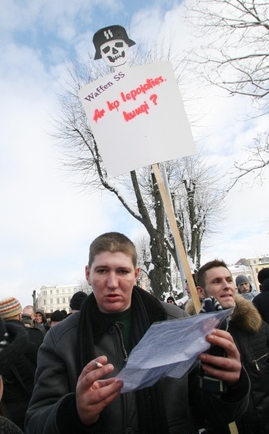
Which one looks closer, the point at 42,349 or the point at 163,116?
the point at 42,349

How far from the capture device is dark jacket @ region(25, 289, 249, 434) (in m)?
1.45

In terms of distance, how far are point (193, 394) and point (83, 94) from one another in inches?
95.0

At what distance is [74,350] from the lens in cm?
167

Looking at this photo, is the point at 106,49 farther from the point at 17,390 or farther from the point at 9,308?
the point at 17,390

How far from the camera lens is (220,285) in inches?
118

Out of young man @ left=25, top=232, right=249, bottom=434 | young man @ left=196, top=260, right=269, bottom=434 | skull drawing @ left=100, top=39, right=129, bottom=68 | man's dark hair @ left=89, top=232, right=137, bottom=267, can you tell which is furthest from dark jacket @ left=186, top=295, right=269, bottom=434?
skull drawing @ left=100, top=39, right=129, bottom=68

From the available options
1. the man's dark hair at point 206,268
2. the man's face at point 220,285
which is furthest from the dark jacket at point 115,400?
the man's dark hair at point 206,268

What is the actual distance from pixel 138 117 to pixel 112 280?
5.47 feet

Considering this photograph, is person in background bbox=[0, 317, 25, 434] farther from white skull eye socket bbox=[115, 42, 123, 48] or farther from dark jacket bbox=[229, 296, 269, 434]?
white skull eye socket bbox=[115, 42, 123, 48]

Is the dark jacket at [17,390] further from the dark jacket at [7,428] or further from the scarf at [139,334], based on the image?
Answer: the dark jacket at [7,428]

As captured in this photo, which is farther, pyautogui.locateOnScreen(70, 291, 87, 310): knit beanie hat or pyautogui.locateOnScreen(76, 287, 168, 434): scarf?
pyautogui.locateOnScreen(70, 291, 87, 310): knit beanie hat

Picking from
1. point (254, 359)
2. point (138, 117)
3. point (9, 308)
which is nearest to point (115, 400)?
point (254, 359)

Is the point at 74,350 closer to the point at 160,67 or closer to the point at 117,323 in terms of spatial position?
the point at 117,323

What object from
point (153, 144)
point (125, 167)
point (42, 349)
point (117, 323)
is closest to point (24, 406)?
point (42, 349)
